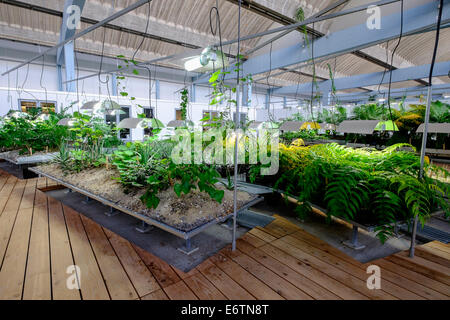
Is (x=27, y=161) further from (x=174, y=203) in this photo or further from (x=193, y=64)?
(x=193, y=64)

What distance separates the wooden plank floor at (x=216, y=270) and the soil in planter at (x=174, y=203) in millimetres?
297

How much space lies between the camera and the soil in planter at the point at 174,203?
192 cm

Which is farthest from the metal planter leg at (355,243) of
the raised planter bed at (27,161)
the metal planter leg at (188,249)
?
the raised planter bed at (27,161)

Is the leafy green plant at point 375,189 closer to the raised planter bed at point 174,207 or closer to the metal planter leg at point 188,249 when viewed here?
the raised planter bed at point 174,207

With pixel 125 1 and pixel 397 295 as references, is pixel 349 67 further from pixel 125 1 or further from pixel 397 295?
pixel 397 295

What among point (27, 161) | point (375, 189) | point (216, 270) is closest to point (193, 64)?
point (216, 270)

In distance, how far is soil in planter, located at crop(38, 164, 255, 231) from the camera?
1.92 metres

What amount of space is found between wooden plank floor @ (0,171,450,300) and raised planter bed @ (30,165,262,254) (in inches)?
10.2

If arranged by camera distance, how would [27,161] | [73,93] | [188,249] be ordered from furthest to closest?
[73,93]
[27,161]
[188,249]

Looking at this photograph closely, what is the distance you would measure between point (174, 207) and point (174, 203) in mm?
62

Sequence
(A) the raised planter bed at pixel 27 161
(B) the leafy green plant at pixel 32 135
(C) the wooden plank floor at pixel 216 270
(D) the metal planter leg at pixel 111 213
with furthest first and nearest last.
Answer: (B) the leafy green plant at pixel 32 135 → (A) the raised planter bed at pixel 27 161 → (D) the metal planter leg at pixel 111 213 → (C) the wooden plank floor at pixel 216 270

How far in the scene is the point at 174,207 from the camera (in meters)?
2.08

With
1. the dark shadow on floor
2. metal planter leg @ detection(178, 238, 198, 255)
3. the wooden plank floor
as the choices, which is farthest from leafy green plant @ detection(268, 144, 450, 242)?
metal planter leg @ detection(178, 238, 198, 255)

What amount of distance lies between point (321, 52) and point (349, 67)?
17.7 ft
